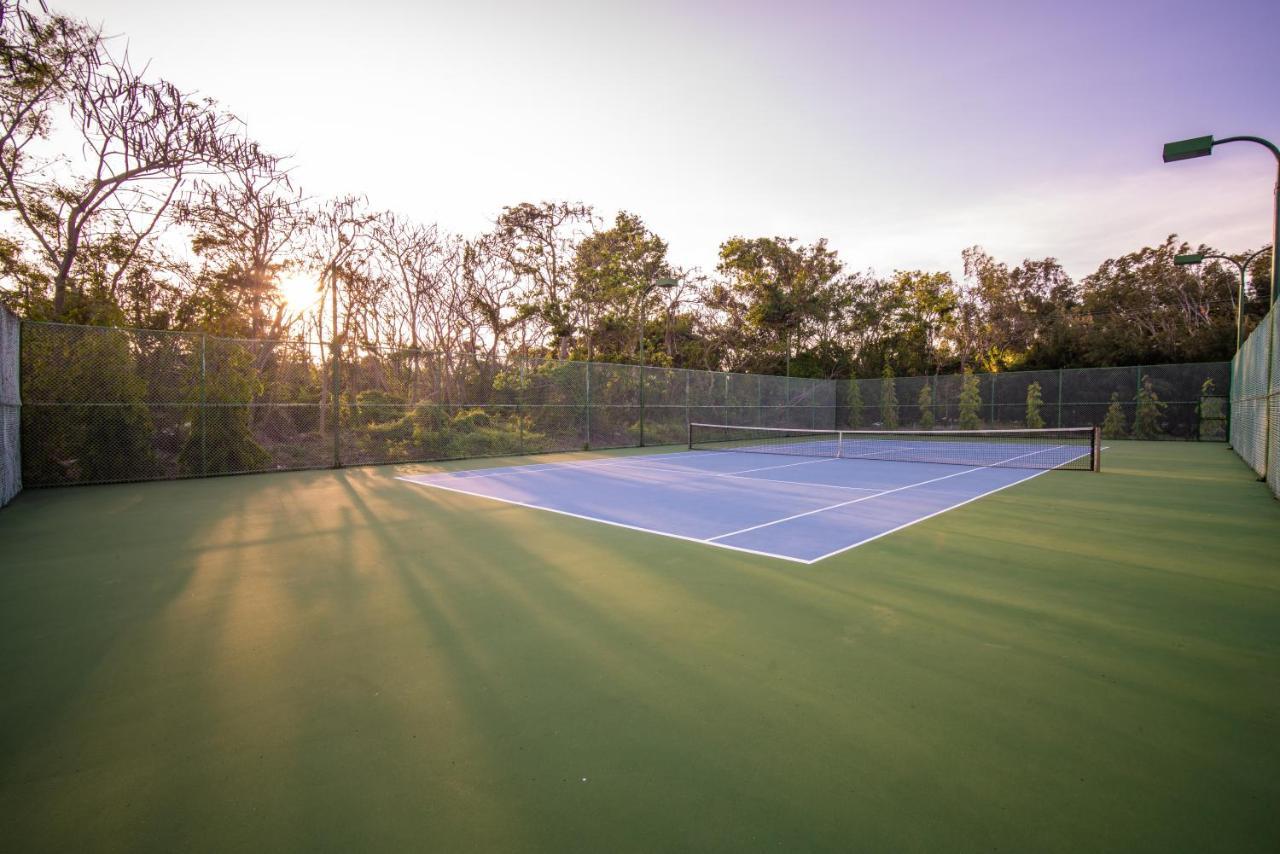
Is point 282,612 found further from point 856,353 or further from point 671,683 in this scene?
point 856,353

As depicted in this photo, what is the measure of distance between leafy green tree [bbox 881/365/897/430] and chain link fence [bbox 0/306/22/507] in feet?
91.9

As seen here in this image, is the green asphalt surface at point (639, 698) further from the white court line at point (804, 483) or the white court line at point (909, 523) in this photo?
the white court line at point (804, 483)

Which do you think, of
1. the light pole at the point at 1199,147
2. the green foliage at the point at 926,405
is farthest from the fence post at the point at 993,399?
the light pole at the point at 1199,147

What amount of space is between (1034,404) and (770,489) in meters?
20.1

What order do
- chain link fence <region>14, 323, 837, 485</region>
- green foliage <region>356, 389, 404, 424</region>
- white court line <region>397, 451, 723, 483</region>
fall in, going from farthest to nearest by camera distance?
green foliage <region>356, 389, 404, 424</region>, white court line <region>397, 451, 723, 483</region>, chain link fence <region>14, 323, 837, 485</region>

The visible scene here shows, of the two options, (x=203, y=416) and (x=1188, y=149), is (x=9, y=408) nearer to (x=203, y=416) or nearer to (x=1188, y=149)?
(x=203, y=416)

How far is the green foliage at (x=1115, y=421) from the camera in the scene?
22.2 metres

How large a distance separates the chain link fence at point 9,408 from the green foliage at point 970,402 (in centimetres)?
2827

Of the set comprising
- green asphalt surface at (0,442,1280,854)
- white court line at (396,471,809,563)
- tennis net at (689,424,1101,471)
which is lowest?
tennis net at (689,424,1101,471)

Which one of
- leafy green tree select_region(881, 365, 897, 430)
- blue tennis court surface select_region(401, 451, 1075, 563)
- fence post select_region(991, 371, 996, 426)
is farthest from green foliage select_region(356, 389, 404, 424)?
fence post select_region(991, 371, 996, 426)

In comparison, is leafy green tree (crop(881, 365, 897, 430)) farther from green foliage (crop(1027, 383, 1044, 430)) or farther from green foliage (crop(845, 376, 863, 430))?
green foliage (crop(1027, 383, 1044, 430))

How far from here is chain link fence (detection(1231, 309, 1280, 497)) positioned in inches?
338

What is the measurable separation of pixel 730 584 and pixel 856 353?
30.0 meters

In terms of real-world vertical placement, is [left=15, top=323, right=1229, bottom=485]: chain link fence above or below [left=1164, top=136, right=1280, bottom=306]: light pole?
below
